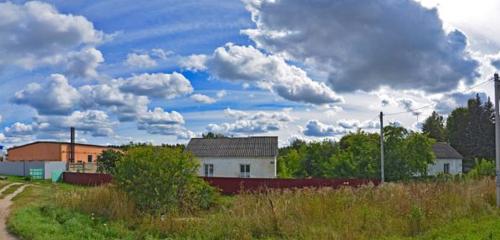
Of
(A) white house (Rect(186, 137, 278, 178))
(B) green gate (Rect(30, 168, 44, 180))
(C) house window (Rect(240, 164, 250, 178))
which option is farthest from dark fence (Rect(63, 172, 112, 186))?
(C) house window (Rect(240, 164, 250, 178))

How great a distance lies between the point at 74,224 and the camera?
13484 millimetres

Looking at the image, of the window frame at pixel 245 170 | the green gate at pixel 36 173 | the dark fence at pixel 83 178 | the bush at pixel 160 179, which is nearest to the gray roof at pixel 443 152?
the window frame at pixel 245 170

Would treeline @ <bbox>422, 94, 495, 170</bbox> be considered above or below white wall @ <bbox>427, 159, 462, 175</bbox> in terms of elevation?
above

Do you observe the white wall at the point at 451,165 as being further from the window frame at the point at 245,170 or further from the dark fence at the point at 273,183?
the dark fence at the point at 273,183

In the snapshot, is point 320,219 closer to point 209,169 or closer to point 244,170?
point 244,170

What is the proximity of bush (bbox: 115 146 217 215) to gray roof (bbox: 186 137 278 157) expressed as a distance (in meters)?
27.3

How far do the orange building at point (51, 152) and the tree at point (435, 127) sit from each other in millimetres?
47558

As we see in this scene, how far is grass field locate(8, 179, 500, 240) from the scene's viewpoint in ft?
36.9

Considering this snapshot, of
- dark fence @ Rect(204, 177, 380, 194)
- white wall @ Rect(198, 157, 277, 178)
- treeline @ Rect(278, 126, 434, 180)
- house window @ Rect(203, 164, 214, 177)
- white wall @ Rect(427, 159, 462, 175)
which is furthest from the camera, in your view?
white wall @ Rect(427, 159, 462, 175)

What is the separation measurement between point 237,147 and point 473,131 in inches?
1486

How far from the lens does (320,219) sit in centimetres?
1188

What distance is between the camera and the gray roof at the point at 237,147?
45469 millimetres

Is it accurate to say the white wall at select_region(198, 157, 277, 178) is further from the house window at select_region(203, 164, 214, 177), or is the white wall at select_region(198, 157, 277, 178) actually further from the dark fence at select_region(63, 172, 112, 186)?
the dark fence at select_region(63, 172, 112, 186)

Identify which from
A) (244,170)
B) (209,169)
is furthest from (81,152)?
(244,170)
